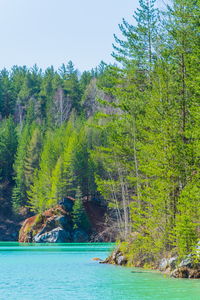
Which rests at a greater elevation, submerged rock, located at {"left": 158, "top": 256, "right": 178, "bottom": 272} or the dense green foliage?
the dense green foliage

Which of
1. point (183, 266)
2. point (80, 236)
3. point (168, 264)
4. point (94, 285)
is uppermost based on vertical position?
point (183, 266)

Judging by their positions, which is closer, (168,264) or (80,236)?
(168,264)

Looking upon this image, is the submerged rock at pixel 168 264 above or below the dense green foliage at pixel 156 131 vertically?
below

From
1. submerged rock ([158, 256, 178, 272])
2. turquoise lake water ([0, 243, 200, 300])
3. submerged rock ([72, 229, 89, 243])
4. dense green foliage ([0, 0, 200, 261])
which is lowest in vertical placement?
submerged rock ([72, 229, 89, 243])

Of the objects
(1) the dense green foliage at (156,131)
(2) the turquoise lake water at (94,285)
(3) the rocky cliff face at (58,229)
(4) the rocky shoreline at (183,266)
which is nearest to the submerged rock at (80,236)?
(3) the rocky cliff face at (58,229)

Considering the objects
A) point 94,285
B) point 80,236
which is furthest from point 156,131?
point 80,236

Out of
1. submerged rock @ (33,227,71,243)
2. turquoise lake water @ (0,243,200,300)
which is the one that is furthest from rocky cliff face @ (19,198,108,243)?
turquoise lake water @ (0,243,200,300)

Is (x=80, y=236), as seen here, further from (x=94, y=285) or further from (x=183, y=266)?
(x=94, y=285)

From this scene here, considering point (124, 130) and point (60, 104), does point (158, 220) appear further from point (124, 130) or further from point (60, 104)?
point (60, 104)

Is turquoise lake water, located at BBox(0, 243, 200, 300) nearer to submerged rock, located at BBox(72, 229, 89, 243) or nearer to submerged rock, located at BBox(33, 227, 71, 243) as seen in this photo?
submerged rock, located at BBox(33, 227, 71, 243)

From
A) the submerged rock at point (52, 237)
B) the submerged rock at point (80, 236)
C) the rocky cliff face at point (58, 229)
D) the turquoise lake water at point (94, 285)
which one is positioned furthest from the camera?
the submerged rock at point (80, 236)

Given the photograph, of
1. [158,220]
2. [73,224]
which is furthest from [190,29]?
[73,224]

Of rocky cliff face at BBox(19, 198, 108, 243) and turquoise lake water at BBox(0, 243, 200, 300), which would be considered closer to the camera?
turquoise lake water at BBox(0, 243, 200, 300)

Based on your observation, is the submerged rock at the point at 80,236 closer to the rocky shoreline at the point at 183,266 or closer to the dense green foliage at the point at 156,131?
the dense green foliage at the point at 156,131
